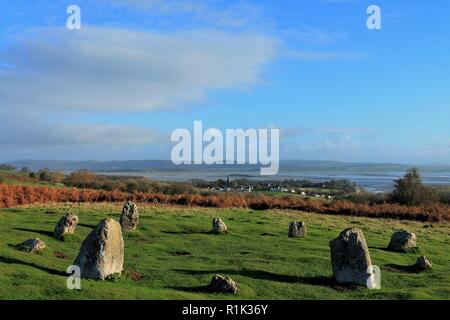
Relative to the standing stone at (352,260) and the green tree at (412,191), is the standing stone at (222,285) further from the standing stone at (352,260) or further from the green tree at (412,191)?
the green tree at (412,191)

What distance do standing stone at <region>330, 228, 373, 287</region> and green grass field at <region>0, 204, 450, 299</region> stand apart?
0.62m

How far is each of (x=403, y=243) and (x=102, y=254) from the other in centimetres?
1948

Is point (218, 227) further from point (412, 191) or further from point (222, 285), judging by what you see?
point (412, 191)

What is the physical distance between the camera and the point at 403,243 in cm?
3341

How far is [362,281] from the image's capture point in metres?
22.5

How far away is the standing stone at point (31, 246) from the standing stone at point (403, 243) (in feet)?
64.6

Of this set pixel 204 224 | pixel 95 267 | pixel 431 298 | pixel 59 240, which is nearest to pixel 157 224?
pixel 204 224

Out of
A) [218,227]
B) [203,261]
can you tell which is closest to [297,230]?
[218,227]

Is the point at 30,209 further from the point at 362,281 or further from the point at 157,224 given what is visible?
the point at 362,281

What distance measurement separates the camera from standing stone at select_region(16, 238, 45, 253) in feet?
84.1

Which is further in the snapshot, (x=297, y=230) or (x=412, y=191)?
(x=412, y=191)
